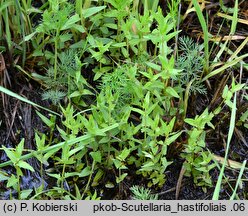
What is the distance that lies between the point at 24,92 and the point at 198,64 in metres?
0.62

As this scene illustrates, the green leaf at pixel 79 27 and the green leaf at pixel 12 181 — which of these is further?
the green leaf at pixel 79 27

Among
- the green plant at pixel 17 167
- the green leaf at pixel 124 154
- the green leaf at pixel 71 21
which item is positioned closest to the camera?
the green plant at pixel 17 167

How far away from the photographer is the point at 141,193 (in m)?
2.09

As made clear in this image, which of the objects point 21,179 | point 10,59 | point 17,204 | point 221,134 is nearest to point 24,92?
point 10,59

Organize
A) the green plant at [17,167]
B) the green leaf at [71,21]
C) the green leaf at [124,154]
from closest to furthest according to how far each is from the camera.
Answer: the green plant at [17,167] < the green leaf at [124,154] < the green leaf at [71,21]

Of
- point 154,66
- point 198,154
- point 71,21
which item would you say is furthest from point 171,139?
point 71,21

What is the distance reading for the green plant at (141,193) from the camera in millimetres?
2025

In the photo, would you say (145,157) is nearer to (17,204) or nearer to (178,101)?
(178,101)

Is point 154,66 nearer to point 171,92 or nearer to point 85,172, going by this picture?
point 171,92

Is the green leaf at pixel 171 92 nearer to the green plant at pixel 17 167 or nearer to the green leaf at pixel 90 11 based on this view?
the green leaf at pixel 90 11

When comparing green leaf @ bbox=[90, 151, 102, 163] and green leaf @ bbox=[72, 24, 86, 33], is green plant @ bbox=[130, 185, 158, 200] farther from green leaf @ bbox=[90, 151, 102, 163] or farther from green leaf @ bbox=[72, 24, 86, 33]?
green leaf @ bbox=[72, 24, 86, 33]

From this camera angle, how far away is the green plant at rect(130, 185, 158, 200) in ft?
6.64

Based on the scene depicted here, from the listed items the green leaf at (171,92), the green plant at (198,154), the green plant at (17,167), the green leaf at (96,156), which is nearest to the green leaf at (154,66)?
the green leaf at (171,92)

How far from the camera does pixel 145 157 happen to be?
7.04ft
